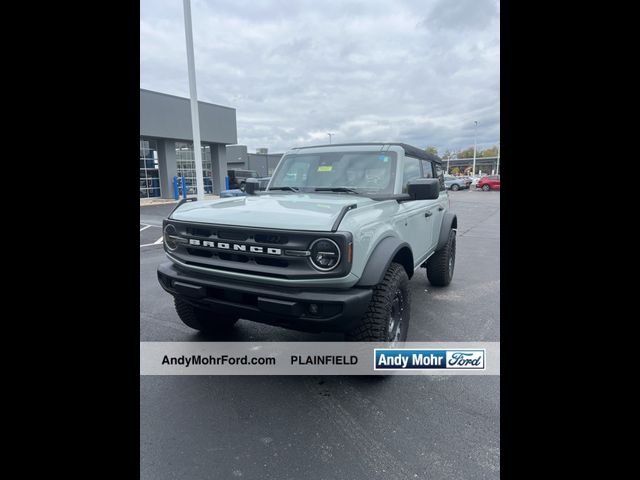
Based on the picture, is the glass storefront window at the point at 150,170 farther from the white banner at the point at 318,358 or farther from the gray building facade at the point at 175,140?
the white banner at the point at 318,358

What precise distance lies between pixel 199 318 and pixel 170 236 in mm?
899

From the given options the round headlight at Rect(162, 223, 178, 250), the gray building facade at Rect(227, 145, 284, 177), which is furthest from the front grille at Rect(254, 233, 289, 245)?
the gray building facade at Rect(227, 145, 284, 177)

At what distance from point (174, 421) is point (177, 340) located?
4.28 ft

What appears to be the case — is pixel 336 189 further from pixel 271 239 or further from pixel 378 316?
pixel 378 316

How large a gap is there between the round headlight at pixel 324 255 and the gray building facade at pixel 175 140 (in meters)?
18.3

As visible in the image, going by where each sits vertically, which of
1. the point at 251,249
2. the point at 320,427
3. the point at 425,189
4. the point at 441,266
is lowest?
the point at 320,427

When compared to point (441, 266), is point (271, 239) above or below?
above

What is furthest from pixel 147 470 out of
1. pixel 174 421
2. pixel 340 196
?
pixel 340 196

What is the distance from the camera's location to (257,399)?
2695mm

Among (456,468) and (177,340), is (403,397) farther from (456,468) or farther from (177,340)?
(177,340)

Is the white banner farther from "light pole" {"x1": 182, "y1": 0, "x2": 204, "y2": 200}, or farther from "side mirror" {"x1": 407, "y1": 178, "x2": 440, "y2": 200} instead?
"light pole" {"x1": 182, "y1": 0, "x2": 204, "y2": 200}

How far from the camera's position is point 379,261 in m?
2.67

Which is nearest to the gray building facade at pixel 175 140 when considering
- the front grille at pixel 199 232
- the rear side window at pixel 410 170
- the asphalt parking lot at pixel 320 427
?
the rear side window at pixel 410 170

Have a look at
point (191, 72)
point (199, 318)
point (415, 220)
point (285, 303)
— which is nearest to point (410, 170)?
point (415, 220)
